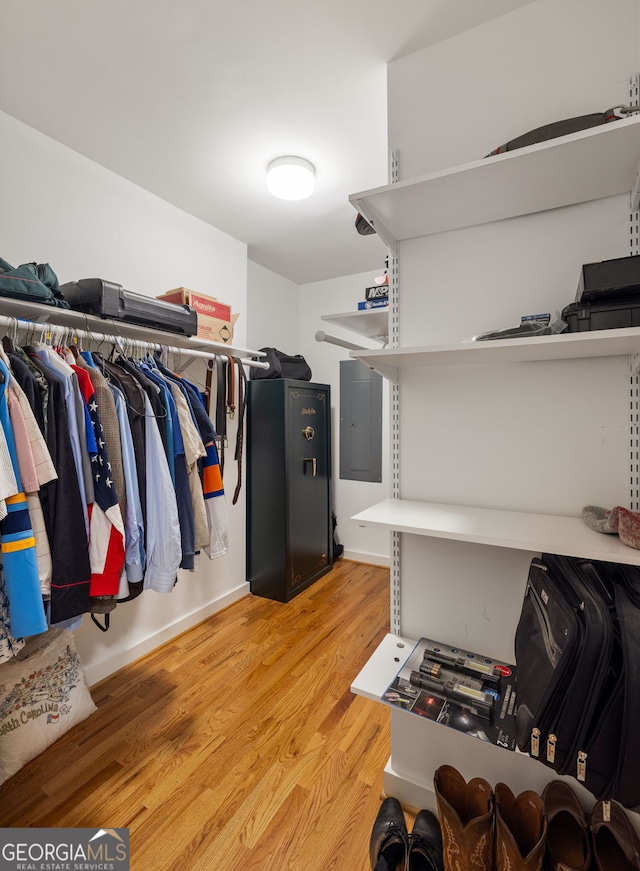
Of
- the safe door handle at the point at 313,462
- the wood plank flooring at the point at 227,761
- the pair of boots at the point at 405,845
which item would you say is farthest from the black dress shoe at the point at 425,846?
the safe door handle at the point at 313,462

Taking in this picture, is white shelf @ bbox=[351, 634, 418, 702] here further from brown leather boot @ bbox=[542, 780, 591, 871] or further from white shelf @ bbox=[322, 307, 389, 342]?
white shelf @ bbox=[322, 307, 389, 342]

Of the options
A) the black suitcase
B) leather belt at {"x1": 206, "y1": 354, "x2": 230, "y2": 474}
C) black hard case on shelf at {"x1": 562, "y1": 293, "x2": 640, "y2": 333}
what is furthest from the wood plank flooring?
black hard case on shelf at {"x1": 562, "y1": 293, "x2": 640, "y2": 333}

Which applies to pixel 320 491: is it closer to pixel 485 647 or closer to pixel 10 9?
pixel 485 647

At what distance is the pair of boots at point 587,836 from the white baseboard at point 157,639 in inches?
75.9

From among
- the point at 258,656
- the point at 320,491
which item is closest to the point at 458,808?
the point at 258,656

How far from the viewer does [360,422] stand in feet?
11.7

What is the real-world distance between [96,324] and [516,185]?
1611 mm

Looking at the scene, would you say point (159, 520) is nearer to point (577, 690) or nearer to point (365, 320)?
point (365, 320)

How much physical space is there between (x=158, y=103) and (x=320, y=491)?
250cm

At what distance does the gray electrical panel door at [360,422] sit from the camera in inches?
138

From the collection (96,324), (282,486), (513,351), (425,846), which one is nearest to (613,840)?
(425,846)

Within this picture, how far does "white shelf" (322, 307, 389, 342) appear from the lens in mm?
1559

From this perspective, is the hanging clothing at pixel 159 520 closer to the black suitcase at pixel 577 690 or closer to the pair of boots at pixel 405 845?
the pair of boots at pixel 405 845

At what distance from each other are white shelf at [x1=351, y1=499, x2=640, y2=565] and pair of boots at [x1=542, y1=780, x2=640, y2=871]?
65 cm
